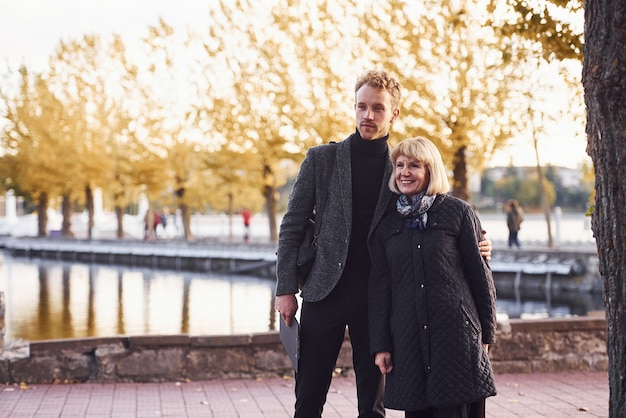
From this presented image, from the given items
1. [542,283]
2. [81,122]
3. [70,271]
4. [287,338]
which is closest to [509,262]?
[542,283]

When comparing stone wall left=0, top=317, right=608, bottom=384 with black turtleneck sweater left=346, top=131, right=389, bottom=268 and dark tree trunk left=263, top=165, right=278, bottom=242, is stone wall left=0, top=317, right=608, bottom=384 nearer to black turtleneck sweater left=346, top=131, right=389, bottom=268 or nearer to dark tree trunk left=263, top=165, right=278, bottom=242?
black turtleneck sweater left=346, top=131, right=389, bottom=268

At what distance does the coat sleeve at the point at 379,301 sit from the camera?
4.31 m

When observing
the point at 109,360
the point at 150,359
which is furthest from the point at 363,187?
the point at 109,360

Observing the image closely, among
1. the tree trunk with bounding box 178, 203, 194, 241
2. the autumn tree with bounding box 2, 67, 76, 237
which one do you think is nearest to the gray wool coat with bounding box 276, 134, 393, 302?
the tree trunk with bounding box 178, 203, 194, 241

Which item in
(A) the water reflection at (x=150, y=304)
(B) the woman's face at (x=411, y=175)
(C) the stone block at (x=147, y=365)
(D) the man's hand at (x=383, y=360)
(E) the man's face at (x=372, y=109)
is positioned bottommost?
(A) the water reflection at (x=150, y=304)

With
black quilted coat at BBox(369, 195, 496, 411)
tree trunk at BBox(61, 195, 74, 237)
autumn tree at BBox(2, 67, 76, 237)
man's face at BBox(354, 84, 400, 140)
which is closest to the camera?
black quilted coat at BBox(369, 195, 496, 411)

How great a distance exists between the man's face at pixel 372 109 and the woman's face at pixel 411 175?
29cm

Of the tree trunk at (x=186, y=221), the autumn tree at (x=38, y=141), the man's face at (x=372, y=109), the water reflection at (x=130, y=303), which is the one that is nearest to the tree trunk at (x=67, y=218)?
the autumn tree at (x=38, y=141)

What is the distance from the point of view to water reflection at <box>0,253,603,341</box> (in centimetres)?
1812

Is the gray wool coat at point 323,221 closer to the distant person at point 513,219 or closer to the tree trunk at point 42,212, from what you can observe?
the distant person at point 513,219

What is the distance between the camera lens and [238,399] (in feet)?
25.5

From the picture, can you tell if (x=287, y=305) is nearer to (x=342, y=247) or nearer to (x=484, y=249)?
(x=342, y=247)

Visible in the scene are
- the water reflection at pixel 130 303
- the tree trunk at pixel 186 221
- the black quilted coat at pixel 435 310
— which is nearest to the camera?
the black quilted coat at pixel 435 310

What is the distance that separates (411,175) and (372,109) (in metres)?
0.40
